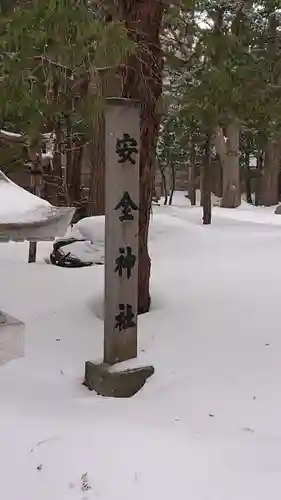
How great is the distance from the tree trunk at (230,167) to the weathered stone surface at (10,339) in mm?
16488

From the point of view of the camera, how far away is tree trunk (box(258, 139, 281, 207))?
74.3ft

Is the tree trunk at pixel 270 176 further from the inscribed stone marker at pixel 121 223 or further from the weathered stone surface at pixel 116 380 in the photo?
the weathered stone surface at pixel 116 380

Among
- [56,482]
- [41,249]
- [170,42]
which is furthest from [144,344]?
[41,249]

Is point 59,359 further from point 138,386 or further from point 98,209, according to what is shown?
point 98,209

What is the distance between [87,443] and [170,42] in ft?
15.6

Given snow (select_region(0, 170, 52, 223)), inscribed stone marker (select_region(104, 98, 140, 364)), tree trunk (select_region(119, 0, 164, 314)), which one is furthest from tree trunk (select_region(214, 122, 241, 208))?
snow (select_region(0, 170, 52, 223))

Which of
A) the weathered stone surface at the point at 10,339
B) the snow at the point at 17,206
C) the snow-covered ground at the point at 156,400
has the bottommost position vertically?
the snow-covered ground at the point at 156,400

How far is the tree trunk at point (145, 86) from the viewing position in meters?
5.95

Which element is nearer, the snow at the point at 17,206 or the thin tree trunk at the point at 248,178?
the snow at the point at 17,206

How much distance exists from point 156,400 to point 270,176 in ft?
63.4

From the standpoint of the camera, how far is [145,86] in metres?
6.05

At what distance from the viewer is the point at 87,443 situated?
4.00 meters

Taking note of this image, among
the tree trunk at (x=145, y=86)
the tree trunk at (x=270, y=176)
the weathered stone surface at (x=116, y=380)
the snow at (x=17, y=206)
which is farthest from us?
the tree trunk at (x=270, y=176)

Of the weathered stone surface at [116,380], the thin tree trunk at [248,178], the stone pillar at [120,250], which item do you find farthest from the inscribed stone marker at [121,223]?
the thin tree trunk at [248,178]
